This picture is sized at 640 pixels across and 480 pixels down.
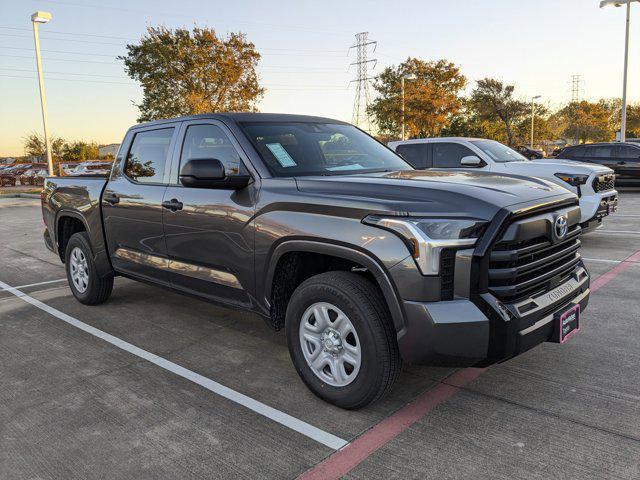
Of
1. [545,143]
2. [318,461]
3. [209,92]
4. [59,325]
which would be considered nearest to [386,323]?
[318,461]

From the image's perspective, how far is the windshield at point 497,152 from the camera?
30.7 feet

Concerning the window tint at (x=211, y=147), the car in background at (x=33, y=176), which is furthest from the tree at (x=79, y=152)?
the window tint at (x=211, y=147)

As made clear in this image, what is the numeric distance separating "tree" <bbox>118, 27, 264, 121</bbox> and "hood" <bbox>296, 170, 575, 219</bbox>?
29.4m

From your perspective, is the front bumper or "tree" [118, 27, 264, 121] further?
"tree" [118, 27, 264, 121]

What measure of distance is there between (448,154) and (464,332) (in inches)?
290

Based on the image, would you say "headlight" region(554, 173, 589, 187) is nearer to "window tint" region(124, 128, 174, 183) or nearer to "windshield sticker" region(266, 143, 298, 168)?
"windshield sticker" region(266, 143, 298, 168)

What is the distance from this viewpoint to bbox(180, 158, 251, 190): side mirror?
348 centimetres

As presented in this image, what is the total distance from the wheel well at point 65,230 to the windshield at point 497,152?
21.8ft

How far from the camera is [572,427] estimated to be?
9.68 ft

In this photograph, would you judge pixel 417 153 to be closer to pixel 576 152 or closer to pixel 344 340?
pixel 344 340

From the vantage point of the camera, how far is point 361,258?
9.61ft

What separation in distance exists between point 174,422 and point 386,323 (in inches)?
54.0

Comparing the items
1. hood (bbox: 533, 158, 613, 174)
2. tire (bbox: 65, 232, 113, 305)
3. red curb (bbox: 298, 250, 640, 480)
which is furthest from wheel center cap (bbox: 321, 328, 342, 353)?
hood (bbox: 533, 158, 613, 174)

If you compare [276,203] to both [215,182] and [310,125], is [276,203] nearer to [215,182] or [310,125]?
[215,182]
